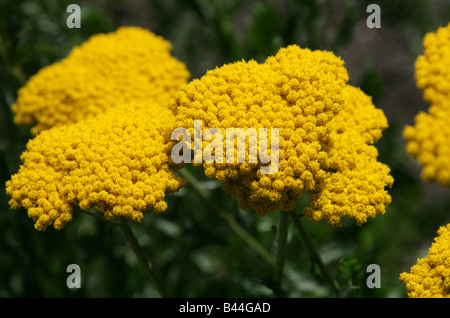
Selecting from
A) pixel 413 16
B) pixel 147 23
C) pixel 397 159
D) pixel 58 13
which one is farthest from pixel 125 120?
pixel 147 23

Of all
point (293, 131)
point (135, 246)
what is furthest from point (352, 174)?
point (135, 246)

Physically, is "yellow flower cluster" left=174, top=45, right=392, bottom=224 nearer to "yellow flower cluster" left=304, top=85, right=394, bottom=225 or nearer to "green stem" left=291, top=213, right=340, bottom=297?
"yellow flower cluster" left=304, top=85, right=394, bottom=225

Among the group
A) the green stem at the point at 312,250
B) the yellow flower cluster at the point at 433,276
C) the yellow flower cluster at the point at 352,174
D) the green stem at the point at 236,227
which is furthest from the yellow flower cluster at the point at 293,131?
the green stem at the point at 236,227

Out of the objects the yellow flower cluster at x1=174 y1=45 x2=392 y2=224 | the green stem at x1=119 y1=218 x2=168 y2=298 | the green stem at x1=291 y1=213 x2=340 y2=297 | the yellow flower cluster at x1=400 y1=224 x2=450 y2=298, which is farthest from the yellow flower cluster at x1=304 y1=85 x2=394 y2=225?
the green stem at x1=119 y1=218 x2=168 y2=298

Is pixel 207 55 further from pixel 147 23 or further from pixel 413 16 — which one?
pixel 413 16

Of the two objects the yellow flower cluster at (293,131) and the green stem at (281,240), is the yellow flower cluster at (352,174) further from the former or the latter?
the green stem at (281,240)
